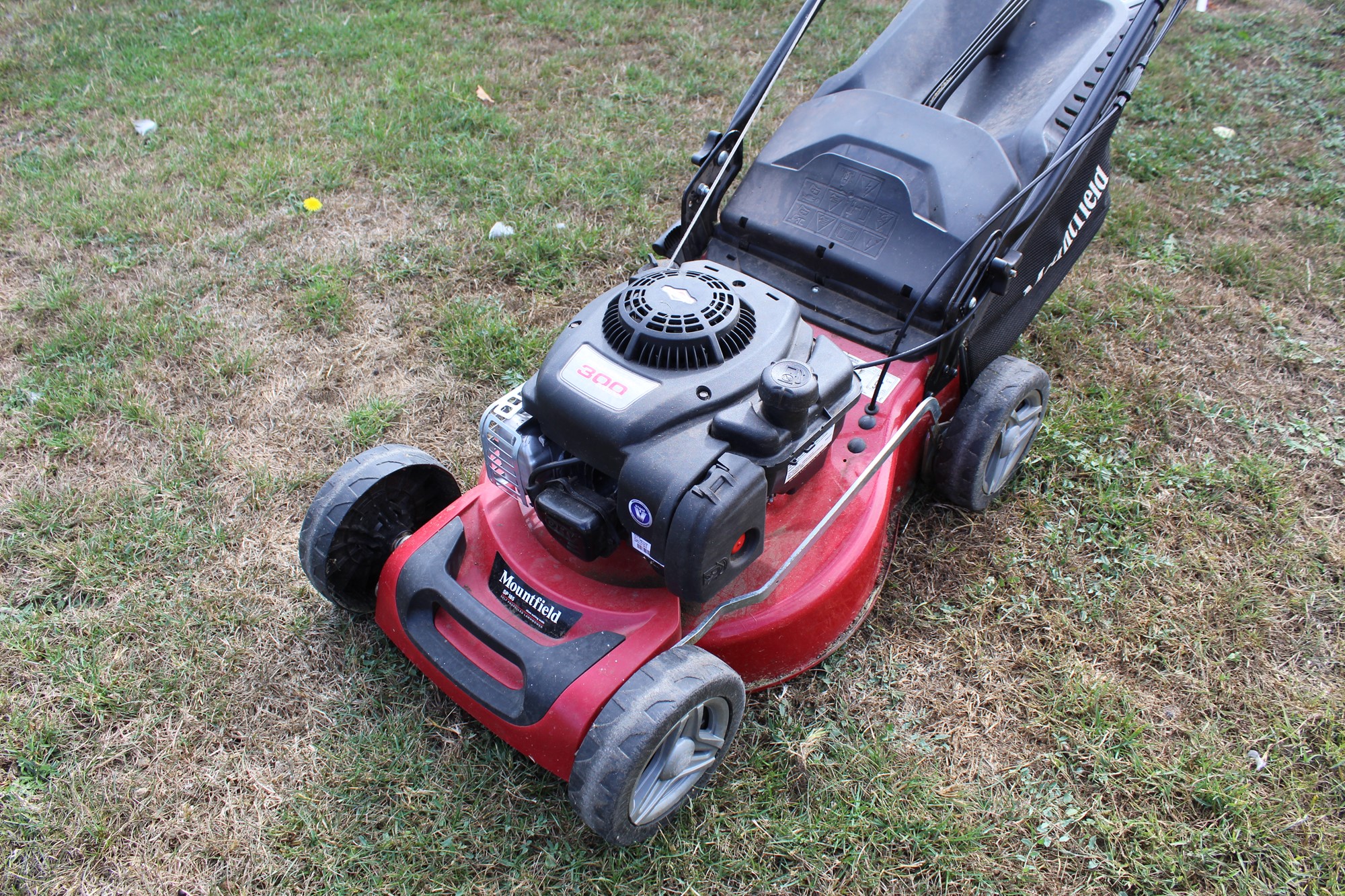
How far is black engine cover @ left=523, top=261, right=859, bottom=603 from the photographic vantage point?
175cm

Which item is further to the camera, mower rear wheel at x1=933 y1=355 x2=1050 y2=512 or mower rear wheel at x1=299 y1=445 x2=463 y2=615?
mower rear wheel at x1=933 y1=355 x2=1050 y2=512

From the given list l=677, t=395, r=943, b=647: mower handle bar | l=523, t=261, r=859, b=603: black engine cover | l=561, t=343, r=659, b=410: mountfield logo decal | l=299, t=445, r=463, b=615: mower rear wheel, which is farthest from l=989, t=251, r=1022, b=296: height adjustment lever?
l=299, t=445, r=463, b=615: mower rear wheel

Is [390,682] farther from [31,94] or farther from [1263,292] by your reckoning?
[31,94]

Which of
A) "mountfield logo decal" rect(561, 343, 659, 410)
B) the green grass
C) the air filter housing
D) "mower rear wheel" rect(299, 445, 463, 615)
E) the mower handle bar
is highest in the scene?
the air filter housing

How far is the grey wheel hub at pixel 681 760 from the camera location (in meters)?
1.95

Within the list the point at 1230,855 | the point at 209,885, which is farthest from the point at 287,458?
the point at 1230,855

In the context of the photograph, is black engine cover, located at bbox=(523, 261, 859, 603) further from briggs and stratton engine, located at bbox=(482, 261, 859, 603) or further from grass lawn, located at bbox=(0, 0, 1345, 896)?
grass lawn, located at bbox=(0, 0, 1345, 896)

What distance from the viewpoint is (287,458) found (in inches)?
115

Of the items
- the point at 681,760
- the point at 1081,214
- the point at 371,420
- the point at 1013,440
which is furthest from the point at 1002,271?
the point at 371,420

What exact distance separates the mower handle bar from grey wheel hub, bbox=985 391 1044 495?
0.37 meters

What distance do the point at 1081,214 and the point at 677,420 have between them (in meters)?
Answer: 1.74

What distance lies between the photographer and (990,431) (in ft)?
8.34

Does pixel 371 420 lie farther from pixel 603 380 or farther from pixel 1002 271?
pixel 1002 271

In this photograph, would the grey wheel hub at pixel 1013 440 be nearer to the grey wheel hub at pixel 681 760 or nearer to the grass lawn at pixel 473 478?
the grass lawn at pixel 473 478
